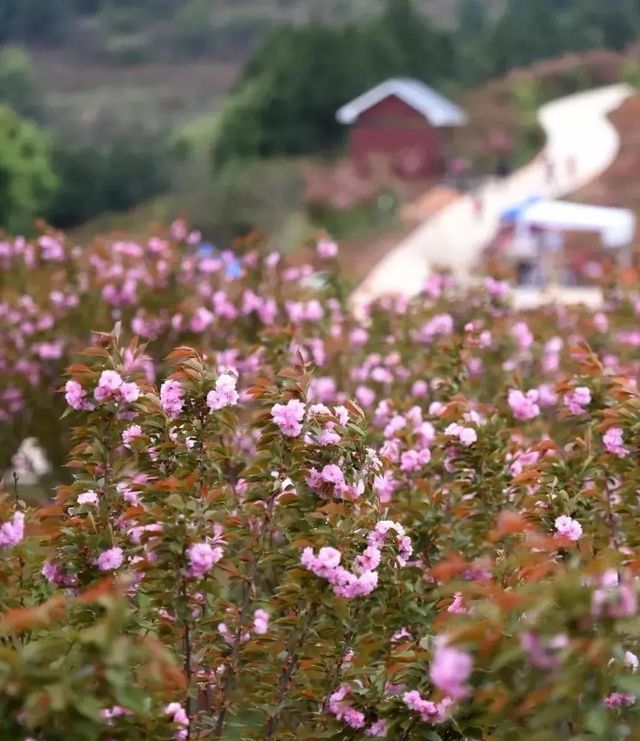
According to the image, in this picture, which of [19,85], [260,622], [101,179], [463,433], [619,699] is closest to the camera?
[619,699]

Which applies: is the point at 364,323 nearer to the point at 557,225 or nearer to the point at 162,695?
the point at 162,695

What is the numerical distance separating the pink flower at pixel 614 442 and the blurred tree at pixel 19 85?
24.6m

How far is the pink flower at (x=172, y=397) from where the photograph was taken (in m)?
2.15

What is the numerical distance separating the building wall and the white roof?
12 centimetres

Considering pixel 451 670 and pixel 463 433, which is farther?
pixel 463 433

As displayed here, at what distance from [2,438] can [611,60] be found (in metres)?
23.5

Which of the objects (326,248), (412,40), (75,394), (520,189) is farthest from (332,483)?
(412,40)

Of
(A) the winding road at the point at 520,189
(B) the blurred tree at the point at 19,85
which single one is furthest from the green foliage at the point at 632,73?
(B) the blurred tree at the point at 19,85

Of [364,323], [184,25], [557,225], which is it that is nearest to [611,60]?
[184,25]

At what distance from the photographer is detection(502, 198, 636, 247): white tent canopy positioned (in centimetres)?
1268

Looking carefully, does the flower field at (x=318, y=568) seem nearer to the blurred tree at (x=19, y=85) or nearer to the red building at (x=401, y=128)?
the red building at (x=401, y=128)

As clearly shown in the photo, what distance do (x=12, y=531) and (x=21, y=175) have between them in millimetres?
17418

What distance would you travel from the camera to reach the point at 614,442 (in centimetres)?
249

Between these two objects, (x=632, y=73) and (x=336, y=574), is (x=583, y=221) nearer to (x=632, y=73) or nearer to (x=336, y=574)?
(x=336, y=574)
